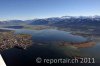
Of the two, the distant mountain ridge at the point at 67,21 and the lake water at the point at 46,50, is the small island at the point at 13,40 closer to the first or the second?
→ the lake water at the point at 46,50

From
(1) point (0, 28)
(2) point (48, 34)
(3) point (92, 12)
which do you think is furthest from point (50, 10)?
(1) point (0, 28)

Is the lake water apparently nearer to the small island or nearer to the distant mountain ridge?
the small island

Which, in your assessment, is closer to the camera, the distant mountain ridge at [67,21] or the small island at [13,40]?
the distant mountain ridge at [67,21]

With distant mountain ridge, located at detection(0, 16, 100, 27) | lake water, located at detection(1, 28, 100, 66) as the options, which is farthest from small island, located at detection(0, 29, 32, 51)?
distant mountain ridge, located at detection(0, 16, 100, 27)

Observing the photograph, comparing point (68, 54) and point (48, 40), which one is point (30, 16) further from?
point (68, 54)

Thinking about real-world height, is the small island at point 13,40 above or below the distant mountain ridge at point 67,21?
below

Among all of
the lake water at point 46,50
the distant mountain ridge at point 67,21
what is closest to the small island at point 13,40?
the lake water at point 46,50
